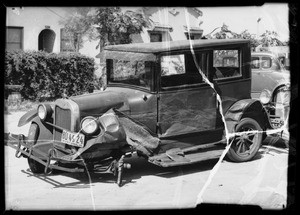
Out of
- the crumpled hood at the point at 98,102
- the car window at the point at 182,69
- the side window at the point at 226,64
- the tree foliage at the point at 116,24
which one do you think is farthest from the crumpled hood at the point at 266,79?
the crumpled hood at the point at 98,102

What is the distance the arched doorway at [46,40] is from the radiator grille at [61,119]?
5.92 m

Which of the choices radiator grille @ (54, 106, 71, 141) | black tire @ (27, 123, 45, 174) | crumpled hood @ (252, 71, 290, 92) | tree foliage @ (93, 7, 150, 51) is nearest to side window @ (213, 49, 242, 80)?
radiator grille @ (54, 106, 71, 141)

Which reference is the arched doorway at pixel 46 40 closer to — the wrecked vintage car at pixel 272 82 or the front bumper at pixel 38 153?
the wrecked vintage car at pixel 272 82

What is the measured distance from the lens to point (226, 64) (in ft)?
20.0

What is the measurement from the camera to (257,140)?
20.0 feet

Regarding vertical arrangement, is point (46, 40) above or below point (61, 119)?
above

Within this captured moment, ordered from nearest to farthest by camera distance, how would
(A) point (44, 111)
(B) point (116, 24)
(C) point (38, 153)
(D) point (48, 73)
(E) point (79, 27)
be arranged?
(C) point (38, 153) → (A) point (44, 111) → (B) point (116, 24) → (E) point (79, 27) → (D) point (48, 73)

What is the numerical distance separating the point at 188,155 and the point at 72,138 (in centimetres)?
163

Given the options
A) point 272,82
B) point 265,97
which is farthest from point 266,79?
point 265,97

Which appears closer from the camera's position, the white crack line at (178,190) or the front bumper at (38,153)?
the white crack line at (178,190)

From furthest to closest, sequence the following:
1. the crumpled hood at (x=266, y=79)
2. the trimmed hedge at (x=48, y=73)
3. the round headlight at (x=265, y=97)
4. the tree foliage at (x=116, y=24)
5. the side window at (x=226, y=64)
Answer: the trimmed hedge at (x=48, y=73), the tree foliage at (x=116, y=24), the crumpled hood at (x=266, y=79), the round headlight at (x=265, y=97), the side window at (x=226, y=64)

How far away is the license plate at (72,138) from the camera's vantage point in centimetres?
480

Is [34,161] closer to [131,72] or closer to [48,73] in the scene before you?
[131,72]
